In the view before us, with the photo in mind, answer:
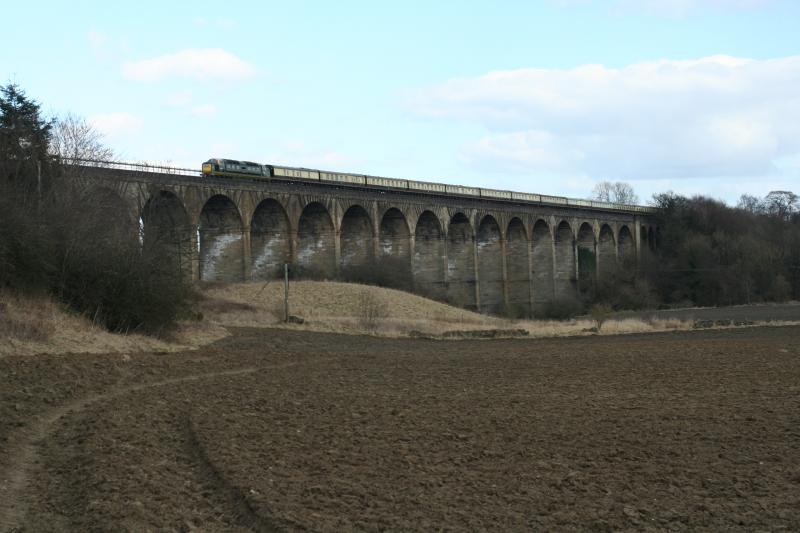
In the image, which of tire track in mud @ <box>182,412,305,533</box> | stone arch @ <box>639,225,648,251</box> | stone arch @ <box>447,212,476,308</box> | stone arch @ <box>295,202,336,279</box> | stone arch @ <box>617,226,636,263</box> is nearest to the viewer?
tire track in mud @ <box>182,412,305,533</box>

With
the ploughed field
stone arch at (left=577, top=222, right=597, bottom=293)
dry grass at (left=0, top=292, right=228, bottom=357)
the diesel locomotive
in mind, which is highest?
the diesel locomotive

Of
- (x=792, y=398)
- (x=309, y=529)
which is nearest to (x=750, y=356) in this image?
(x=792, y=398)

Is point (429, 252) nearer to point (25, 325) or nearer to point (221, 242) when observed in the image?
point (221, 242)

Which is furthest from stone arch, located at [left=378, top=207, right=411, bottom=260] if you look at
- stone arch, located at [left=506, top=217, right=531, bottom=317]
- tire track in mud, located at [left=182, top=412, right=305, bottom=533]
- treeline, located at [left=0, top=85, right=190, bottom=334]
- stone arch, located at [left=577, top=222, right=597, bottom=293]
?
tire track in mud, located at [left=182, top=412, right=305, bottom=533]

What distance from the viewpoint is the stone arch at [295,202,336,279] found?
49062 mm

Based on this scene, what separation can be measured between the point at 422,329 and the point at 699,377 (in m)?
20.5

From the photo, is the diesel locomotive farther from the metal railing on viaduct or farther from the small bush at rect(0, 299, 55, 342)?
the small bush at rect(0, 299, 55, 342)

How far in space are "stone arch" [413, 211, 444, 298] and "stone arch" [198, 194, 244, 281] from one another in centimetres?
1698

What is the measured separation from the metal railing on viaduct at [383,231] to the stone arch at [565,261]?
13 centimetres

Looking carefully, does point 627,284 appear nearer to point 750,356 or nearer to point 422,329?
point 422,329

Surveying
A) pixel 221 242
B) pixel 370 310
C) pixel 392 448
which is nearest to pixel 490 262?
pixel 221 242

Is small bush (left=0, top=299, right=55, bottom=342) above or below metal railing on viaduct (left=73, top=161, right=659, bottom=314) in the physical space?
below

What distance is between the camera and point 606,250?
82875 mm

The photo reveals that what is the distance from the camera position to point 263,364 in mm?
20938
